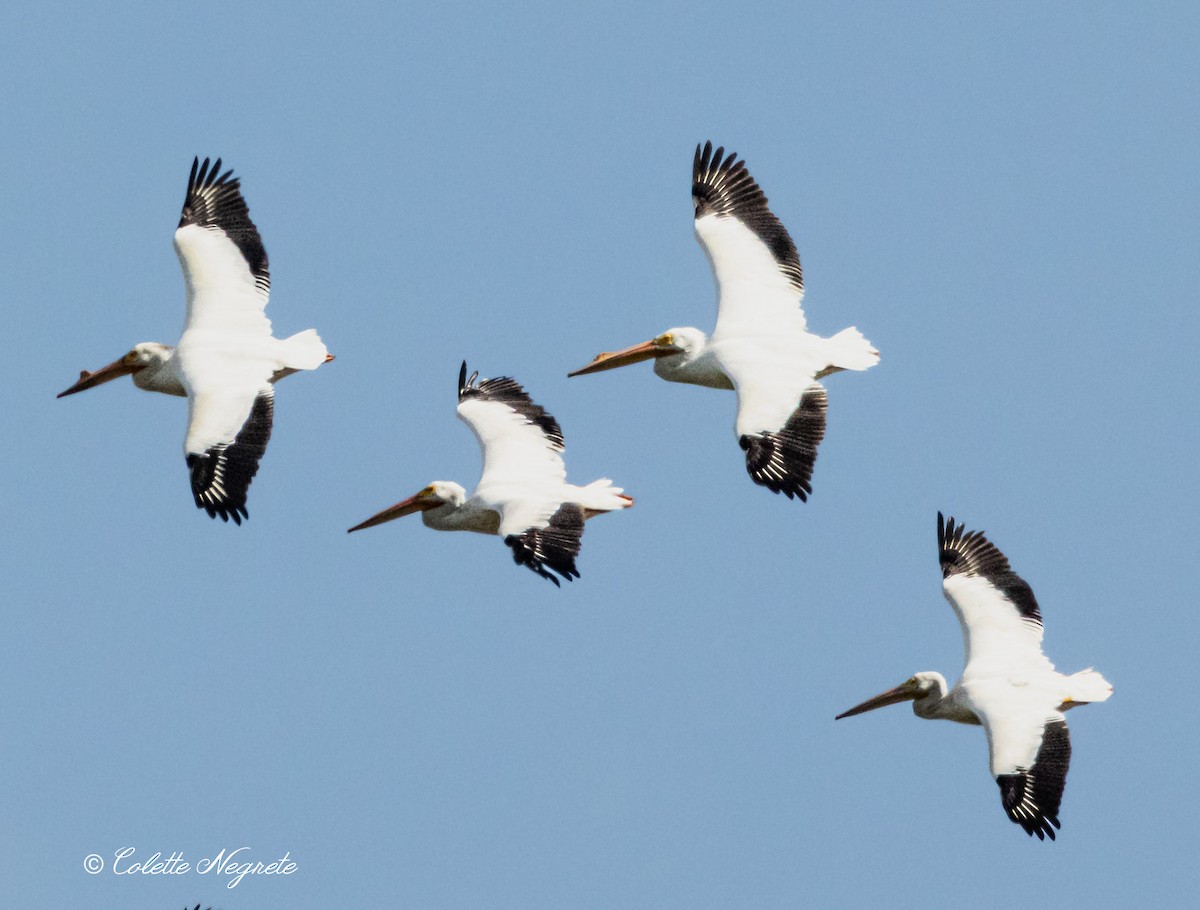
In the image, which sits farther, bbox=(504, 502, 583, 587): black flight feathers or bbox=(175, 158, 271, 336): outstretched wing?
bbox=(175, 158, 271, 336): outstretched wing

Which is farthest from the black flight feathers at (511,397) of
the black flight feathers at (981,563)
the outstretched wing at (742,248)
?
the black flight feathers at (981,563)

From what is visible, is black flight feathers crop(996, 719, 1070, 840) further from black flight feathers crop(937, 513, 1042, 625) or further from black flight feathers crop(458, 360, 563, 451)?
black flight feathers crop(458, 360, 563, 451)

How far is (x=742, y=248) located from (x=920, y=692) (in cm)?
357

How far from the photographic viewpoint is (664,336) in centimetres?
1867

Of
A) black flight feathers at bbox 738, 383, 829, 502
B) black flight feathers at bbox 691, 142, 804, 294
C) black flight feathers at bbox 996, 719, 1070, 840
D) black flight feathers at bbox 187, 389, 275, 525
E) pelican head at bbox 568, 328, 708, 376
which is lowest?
black flight feathers at bbox 996, 719, 1070, 840

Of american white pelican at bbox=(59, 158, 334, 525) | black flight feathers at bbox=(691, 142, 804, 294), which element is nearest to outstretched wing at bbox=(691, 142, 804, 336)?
black flight feathers at bbox=(691, 142, 804, 294)

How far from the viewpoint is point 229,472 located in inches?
669

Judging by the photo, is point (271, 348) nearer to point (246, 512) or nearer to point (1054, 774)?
point (246, 512)

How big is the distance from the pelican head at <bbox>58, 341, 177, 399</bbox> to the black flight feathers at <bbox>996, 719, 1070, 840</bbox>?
6.81 m

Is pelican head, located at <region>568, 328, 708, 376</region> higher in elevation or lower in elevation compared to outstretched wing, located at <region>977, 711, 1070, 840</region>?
higher

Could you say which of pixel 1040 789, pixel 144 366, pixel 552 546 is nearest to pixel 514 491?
pixel 552 546

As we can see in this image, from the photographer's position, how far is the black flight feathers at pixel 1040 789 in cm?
1647

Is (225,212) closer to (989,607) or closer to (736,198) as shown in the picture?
(736,198)

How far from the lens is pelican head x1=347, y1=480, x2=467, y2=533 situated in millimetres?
18375
